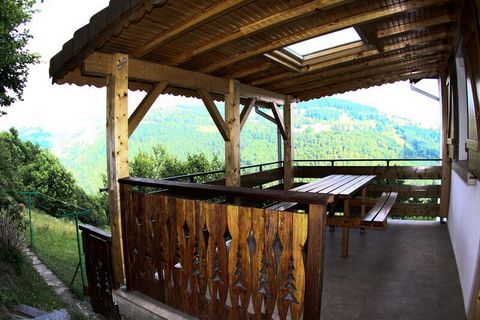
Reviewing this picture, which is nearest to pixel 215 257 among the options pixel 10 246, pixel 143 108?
pixel 143 108

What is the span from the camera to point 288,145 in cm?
655

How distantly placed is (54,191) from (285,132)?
9578 millimetres

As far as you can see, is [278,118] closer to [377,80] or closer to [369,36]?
[377,80]

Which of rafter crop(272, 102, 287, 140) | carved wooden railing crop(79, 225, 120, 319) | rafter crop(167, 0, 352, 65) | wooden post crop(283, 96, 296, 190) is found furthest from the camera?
wooden post crop(283, 96, 296, 190)

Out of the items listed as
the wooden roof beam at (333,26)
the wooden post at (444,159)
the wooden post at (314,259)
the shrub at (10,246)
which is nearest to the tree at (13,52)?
the shrub at (10,246)

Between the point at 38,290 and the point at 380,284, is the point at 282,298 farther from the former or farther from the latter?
the point at 38,290

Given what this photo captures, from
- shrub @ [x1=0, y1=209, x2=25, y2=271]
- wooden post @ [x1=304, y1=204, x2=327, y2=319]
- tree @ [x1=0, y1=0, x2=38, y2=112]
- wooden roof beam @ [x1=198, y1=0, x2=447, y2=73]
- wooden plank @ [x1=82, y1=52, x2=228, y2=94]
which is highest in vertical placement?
tree @ [x1=0, y1=0, x2=38, y2=112]

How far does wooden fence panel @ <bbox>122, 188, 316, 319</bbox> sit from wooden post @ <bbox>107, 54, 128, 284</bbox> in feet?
0.62

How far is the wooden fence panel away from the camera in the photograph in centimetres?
187

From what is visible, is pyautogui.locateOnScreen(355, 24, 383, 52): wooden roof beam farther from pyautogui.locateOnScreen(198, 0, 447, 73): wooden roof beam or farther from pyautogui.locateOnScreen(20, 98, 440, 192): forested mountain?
pyautogui.locateOnScreen(20, 98, 440, 192): forested mountain

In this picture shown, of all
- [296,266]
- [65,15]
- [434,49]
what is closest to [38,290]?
[296,266]

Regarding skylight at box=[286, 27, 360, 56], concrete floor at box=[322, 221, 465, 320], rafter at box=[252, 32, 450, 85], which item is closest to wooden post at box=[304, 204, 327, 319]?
concrete floor at box=[322, 221, 465, 320]

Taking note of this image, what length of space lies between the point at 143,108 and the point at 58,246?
8.04 meters

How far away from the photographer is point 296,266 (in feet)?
6.03
